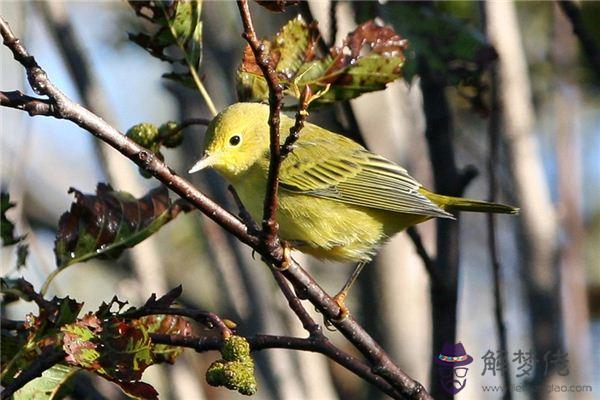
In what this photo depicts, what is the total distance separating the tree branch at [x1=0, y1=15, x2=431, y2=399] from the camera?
1.90 meters

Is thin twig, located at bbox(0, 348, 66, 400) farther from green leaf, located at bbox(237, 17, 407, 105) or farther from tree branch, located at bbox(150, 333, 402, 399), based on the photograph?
green leaf, located at bbox(237, 17, 407, 105)

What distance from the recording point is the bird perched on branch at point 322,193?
354 cm

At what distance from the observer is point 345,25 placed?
14.1 ft

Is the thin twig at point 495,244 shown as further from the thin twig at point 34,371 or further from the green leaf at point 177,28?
the thin twig at point 34,371

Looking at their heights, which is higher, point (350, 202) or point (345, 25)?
point (345, 25)

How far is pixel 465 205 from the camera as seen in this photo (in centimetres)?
364

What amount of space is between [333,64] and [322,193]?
0.90 metres

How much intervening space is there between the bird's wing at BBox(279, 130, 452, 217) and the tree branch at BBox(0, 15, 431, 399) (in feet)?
3.85

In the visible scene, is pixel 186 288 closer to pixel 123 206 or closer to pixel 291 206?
pixel 291 206

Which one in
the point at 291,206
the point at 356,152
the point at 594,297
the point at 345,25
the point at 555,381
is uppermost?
the point at 345,25

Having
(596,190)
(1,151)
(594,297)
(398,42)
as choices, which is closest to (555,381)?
(398,42)

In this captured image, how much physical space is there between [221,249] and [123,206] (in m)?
1.59

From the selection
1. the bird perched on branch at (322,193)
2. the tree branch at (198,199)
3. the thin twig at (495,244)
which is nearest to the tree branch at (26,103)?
the tree branch at (198,199)

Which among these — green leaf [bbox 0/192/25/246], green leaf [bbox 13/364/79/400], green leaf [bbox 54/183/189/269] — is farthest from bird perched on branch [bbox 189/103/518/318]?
green leaf [bbox 13/364/79/400]
